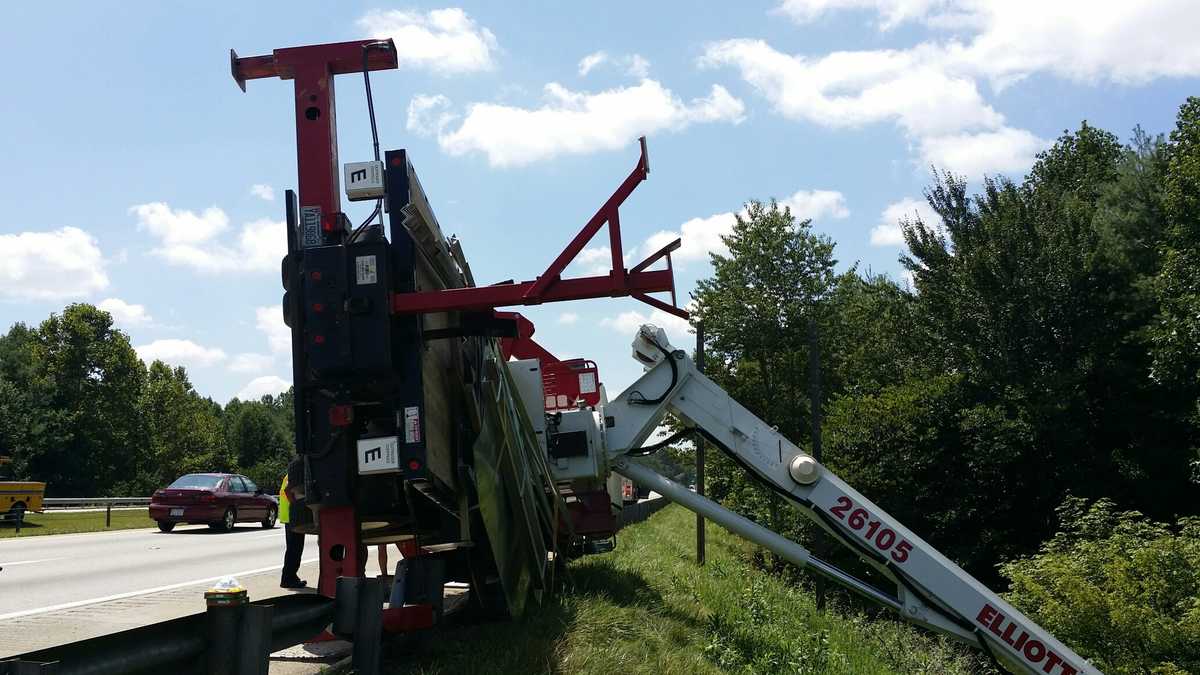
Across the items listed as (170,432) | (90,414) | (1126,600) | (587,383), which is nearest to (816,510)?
(587,383)

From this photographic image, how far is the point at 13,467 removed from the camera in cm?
4578

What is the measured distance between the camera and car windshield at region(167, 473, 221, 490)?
882 inches

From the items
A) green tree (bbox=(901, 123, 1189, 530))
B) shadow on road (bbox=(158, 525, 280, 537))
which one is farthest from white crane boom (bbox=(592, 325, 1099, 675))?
green tree (bbox=(901, 123, 1189, 530))

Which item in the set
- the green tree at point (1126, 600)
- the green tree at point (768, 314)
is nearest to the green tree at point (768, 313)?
the green tree at point (768, 314)

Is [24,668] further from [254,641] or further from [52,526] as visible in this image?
[52,526]

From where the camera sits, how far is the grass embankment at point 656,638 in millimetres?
5930

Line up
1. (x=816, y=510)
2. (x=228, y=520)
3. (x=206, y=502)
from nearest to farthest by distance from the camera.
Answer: (x=816, y=510), (x=206, y=502), (x=228, y=520)

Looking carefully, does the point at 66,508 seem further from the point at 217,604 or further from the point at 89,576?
the point at 217,604

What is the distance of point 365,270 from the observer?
5.51 metres

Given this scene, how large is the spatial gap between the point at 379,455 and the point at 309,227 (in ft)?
4.61

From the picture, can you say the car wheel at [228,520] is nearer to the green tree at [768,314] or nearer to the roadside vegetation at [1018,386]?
the roadside vegetation at [1018,386]

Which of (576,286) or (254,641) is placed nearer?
(254,641)

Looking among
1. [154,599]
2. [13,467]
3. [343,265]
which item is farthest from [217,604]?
[13,467]

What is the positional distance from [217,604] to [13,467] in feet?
162
